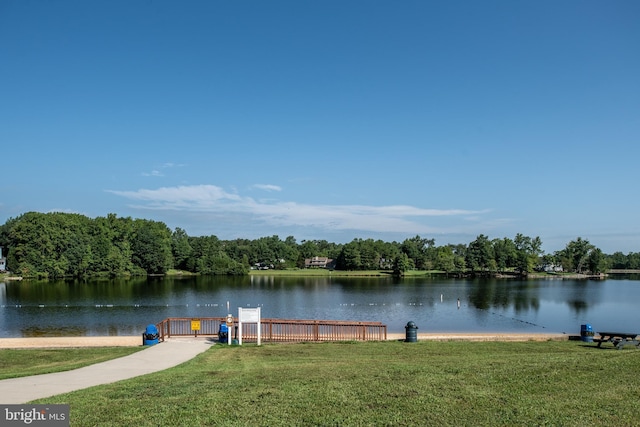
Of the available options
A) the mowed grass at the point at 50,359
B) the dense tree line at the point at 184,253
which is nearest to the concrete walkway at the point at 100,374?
the mowed grass at the point at 50,359

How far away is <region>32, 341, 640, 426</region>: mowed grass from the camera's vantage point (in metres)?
7.46

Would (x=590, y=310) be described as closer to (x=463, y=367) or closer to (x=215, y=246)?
(x=463, y=367)

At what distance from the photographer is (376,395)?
28.5ft

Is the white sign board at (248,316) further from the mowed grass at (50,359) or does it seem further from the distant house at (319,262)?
the distant house at (319,262)

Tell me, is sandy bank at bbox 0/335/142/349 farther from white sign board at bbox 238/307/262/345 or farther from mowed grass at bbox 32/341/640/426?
mowed grass at bbox 32/341/640/426

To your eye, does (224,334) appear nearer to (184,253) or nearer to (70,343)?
(70,343)

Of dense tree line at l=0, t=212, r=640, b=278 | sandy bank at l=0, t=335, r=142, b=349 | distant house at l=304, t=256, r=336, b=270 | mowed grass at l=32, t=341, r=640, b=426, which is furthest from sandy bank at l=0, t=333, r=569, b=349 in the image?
distant house at l=304, t=256, r=336, b=270

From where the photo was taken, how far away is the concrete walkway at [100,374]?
9.91m

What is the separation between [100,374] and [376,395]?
7893 mm

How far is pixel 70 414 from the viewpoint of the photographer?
7.83 m

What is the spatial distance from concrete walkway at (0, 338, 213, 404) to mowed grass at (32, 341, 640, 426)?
0.86 m

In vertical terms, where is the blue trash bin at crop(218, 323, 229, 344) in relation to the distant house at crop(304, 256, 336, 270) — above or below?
above

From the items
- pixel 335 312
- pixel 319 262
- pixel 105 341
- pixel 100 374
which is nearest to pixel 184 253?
pixel 319 262

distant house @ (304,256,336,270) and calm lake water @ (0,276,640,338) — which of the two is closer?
calm lake water @ (0,276,640,338)
